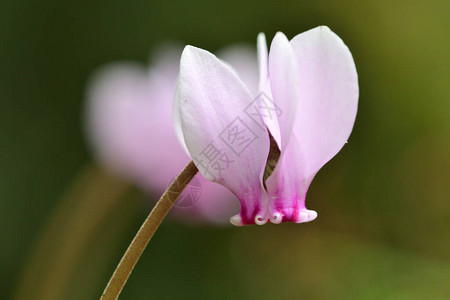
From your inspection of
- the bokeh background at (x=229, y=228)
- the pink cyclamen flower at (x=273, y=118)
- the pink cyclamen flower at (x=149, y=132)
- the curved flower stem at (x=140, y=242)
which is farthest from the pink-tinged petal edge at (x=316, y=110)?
the pink cyclamen flower at (x=149, y=132)

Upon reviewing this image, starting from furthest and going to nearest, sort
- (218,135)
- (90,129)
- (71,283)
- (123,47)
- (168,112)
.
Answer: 1. (123,47)
2. (90,129)
3. (168,112)
4. (71,283)
5. (218,135)

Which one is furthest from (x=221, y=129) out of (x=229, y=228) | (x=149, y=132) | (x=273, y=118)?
(x=229, y=228)

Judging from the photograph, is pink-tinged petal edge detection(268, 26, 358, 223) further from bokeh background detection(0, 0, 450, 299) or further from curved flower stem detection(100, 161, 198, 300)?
bokeh background detection(0, 0, 450, 299)

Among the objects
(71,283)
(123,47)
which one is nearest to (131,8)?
(123,47)

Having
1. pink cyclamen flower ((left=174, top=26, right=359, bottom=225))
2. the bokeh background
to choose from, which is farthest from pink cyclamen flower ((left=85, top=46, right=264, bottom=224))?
pink cyclamen flower ((left=174, top=26, right=359, bottom=225))

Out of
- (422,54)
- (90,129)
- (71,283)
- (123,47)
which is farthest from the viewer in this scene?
(123,47)

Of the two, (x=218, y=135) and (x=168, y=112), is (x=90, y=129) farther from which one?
(x=218, y=135)
